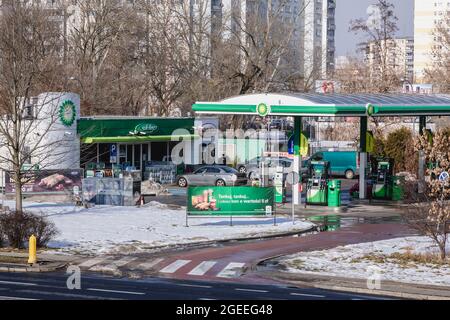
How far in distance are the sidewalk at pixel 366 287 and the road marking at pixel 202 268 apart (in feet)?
6.36

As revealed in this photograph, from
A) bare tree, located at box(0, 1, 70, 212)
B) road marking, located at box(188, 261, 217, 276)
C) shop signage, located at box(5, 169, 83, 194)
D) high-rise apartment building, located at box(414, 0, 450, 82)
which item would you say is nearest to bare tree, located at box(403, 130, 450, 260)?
road marking, located at box(188, 261, 217, 276)

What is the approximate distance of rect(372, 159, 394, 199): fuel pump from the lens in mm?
45531

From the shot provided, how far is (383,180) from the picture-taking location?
4591 centimetres

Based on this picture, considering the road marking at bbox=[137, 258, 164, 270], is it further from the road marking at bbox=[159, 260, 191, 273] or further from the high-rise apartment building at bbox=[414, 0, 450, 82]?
the high-rise apartment building at bbox=[414, 0, 450, 82]

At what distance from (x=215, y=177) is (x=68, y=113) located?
10359mm

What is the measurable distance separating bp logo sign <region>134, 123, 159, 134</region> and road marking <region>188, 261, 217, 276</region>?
29.1 meters

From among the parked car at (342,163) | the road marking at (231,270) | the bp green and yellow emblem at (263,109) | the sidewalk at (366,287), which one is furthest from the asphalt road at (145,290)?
the parked car at (342,163)

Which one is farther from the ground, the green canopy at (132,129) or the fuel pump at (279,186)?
the green canopy at (132,129)

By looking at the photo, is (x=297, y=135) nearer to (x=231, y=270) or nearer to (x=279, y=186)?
(x=279, y=186)

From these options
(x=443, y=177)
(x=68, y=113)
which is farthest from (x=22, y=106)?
(x=443, y=177)

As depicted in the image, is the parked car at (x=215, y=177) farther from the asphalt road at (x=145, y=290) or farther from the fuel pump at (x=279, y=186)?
the asphalt road at (x=145, y=290)

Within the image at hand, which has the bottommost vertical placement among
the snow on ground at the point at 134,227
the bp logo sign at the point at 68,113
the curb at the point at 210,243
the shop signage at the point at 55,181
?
the curb at the point at 210,243

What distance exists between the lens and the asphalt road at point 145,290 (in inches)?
770
